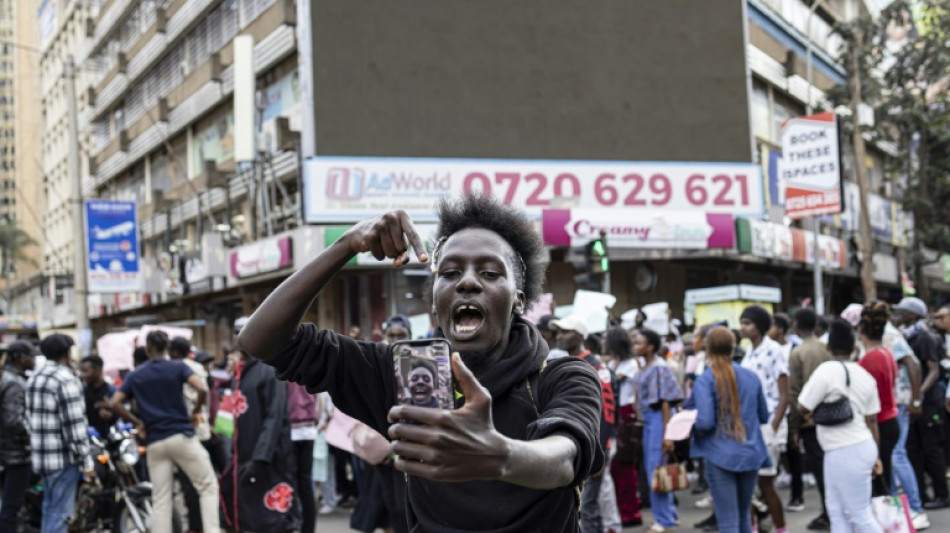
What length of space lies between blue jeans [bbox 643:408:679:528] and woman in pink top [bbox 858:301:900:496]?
2.17m

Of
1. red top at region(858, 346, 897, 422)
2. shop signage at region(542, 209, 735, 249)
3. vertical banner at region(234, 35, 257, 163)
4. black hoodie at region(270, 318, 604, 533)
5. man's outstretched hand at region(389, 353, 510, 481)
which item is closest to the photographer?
man's outstretched hand at region(389, 353, 510, 481)

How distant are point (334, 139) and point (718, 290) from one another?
997 cm

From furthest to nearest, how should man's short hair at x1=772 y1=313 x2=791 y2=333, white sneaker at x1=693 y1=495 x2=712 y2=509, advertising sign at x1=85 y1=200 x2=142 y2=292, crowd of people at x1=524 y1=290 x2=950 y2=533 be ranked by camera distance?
advertising sign at x1=85 y1=200 x2=142 y2=292 → white sneaker at x1=693 y1=495 x2=712 y2=509 → man's short hair at x1=772 y1=313 x2=791 y2=333 → crowd of people at x1=524 y1=290 x2=950 y2=533

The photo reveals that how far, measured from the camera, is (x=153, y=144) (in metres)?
36.3

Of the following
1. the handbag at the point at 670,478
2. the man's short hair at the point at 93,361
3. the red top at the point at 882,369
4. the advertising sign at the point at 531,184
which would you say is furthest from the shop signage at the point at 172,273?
the red top at the point at 882,369

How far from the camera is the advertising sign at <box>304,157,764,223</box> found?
22391 millimetres

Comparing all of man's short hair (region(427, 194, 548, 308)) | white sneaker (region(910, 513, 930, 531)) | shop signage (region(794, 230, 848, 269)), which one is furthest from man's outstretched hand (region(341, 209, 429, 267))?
shop signage (region(794, 230, 848, 269))

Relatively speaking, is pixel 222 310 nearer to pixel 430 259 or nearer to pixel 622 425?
pixel 622 425

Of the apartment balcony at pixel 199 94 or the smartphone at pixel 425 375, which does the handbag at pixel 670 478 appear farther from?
the apartment balcony at pixel 199 94

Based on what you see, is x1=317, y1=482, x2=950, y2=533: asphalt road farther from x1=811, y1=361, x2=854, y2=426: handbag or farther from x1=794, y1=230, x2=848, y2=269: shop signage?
x1=794, y1=230, x2=848, y2=269: shop signage

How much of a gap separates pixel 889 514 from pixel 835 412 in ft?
2.57

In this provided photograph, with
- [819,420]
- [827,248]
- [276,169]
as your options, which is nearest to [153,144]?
[276,169]

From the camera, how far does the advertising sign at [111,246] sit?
21.3 metres

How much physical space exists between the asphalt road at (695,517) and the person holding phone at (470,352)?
24.4ft
